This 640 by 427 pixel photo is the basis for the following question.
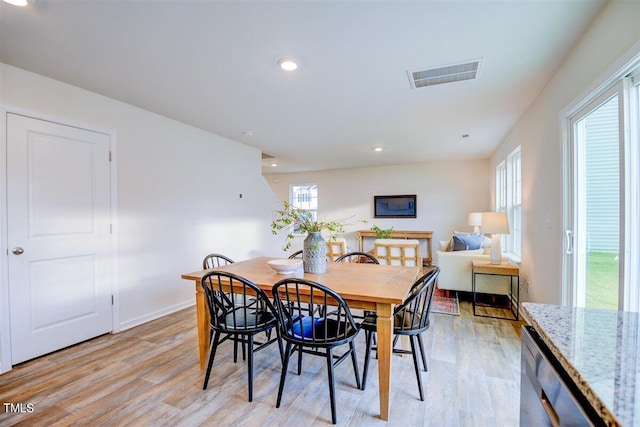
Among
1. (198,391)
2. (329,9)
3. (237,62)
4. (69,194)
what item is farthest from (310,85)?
(198,391)

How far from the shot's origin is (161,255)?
357cm

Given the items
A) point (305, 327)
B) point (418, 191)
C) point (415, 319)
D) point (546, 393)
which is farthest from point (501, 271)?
point (418, 191)

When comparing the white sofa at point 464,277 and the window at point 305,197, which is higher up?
the window at point 305,197

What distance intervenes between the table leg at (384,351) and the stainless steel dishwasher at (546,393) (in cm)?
88

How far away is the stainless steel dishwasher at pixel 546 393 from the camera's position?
601 mm

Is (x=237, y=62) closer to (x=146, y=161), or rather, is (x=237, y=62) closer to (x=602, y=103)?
(x=146, y=161)

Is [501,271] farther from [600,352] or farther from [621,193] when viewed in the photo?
[600,352]

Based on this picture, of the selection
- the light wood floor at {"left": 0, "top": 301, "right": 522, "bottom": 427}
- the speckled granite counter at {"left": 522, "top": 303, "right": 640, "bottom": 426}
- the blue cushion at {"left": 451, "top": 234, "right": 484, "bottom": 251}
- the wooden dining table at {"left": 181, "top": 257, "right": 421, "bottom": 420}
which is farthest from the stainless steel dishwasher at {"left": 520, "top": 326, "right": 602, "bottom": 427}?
the blue cushion at {"left": 451, "top": 234, "right": 484, "bottom": 251}

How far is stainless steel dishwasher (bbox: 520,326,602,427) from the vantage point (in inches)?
23.6

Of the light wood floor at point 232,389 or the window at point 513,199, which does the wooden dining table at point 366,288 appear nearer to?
the light wood floor at point 232,389

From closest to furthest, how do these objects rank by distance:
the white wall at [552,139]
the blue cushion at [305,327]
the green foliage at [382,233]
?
the white wall at [552,139], the blue cushion at [305,327], the green foliage at [382,233]

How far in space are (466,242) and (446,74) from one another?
3.09m

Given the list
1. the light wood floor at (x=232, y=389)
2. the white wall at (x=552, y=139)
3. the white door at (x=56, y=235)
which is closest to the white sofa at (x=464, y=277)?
the white wall at (x=552, y=139)

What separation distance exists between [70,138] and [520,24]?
3.64 metres
